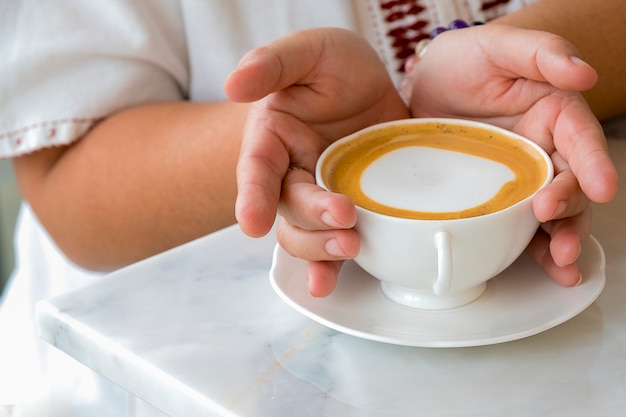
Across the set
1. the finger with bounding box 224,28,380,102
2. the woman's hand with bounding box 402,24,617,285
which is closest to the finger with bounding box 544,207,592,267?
the woman's hand with bounding box 402,24,617,285

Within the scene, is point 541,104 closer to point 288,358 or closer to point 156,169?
point 288,358

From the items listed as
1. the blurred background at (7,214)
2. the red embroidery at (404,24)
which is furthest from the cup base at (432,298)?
the blurred background at (7,214)

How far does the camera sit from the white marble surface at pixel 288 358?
1.43ft

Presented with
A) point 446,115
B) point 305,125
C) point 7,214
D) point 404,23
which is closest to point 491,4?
point 404,23

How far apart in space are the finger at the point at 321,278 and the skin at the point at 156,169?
31 cm

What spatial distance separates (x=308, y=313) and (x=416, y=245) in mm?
86

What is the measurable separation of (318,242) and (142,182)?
416 millimetres

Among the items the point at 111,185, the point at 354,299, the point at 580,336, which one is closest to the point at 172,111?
the point at 111,185

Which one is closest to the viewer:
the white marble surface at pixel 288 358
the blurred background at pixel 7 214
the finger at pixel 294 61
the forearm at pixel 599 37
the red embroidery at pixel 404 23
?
the white marble surface at pixel 288 358

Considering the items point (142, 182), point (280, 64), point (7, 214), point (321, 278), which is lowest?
point (7, 214)

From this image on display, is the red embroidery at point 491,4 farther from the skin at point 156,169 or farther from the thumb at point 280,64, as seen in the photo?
the thumb at point 280,64

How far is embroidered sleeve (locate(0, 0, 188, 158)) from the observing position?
86cm

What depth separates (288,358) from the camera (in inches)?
19.0

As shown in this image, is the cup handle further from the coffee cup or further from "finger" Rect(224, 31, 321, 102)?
"finger" Rect(224, 31, 321, 102)
